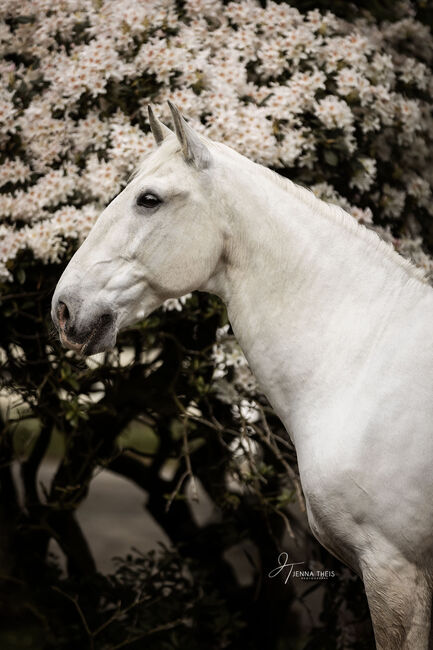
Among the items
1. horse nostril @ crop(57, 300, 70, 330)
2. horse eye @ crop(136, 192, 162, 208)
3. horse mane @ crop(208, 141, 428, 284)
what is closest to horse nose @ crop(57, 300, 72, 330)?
horse nostril @ crop(57, 300, 70, 330)

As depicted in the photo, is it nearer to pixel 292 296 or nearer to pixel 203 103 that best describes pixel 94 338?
pixel 292 296

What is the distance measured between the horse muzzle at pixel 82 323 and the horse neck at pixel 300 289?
1.00 ft

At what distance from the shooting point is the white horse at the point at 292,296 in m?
1.46

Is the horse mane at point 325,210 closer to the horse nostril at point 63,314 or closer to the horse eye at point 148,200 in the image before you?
the horse eye at point 148,200

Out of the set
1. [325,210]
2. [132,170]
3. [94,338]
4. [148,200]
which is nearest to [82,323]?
[94,338]

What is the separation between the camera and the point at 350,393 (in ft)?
4.87

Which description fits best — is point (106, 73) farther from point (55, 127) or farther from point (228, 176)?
point (228, 176)

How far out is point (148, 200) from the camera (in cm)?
156

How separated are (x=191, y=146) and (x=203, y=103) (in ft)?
3.25

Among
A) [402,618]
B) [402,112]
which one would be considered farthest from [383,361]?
[402,112]

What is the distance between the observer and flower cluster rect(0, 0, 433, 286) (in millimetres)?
2371

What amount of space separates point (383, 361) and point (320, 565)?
184 cm

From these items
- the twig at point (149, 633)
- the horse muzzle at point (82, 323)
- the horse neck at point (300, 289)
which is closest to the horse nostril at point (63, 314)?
the horse muzzle at point (82, 323)

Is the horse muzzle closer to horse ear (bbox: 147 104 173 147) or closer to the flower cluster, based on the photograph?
horse ear (bbox: 147 104 173 147)
